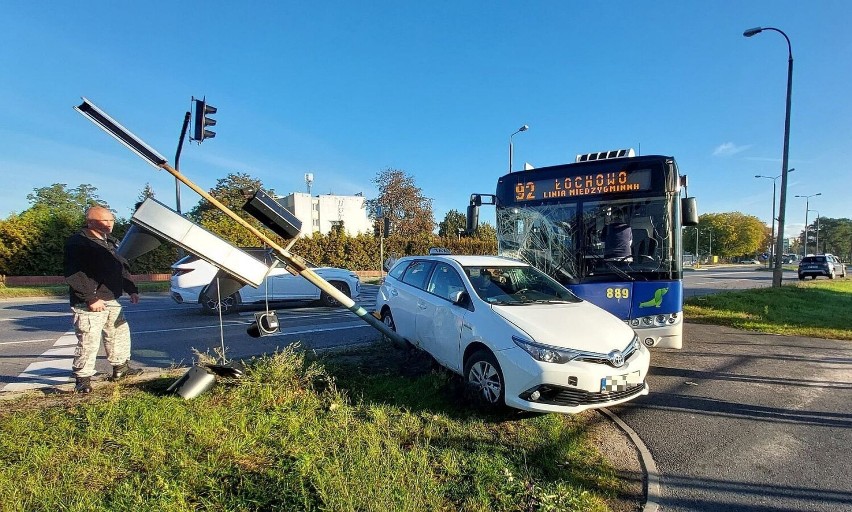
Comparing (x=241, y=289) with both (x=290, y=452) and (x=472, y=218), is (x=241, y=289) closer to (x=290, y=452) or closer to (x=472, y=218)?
(x=472, y=218)

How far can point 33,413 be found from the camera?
11.5ft

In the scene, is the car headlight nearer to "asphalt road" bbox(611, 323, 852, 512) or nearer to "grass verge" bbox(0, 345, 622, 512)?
"grass verge" bbox(0, 345, 622, 512)

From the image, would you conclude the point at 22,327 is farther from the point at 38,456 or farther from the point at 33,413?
the point at 38,456

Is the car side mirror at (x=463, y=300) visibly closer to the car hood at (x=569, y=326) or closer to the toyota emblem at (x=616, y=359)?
the car hood at (x=569, y=326)

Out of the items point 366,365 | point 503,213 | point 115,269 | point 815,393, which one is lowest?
point 815,393

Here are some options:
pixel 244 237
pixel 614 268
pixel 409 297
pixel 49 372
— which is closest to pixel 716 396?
pixel 614 268

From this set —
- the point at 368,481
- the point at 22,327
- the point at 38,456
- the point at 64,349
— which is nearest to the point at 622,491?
the point at 368,481

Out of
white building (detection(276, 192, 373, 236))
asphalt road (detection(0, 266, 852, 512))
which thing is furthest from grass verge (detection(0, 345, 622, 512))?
white building (detection(276, 192, 373, 236))

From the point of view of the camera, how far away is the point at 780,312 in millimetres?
11102

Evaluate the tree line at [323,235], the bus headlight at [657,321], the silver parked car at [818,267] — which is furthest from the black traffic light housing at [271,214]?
the silver parked car at [818,267]

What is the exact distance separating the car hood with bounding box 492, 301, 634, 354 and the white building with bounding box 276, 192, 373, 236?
57582 millimetres

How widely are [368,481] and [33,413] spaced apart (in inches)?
126

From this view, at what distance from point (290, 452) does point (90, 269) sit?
304 cm

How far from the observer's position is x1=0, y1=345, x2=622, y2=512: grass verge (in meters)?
2.39
